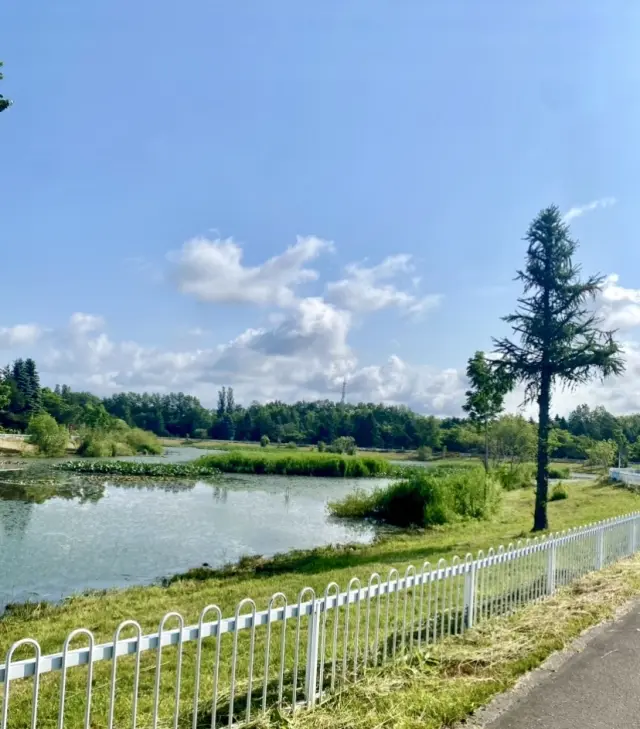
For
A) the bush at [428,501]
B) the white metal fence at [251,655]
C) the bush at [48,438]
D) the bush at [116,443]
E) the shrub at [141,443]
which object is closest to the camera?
the white metal fence at [251,655]

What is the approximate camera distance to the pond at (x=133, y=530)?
14.0 meters

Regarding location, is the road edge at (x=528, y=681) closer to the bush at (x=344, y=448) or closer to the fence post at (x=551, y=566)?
the fence post at (x=551, y=566)

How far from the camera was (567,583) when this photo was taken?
9.71 m

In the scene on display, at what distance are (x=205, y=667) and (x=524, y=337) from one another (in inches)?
571

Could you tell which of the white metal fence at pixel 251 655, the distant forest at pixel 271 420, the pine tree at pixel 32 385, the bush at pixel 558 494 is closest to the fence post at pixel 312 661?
the white metal fence at pixel 251 655

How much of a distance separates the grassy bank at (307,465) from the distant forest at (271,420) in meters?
17.1

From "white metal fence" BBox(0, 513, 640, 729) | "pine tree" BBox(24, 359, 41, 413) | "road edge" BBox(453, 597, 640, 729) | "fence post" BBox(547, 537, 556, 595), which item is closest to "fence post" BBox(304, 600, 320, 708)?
"white metal fence" BBox(0, 513, 640, 729)

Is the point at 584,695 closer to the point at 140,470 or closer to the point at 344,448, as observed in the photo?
the point at 140,470

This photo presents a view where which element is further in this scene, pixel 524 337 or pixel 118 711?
pixel 524 337

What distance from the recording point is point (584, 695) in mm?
5277

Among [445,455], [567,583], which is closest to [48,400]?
[445,455]

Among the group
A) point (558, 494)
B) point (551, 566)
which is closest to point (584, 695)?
point (551, 566)

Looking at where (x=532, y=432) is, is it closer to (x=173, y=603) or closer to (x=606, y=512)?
(x=606, y=512)

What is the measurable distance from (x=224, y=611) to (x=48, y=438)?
5706 cm
